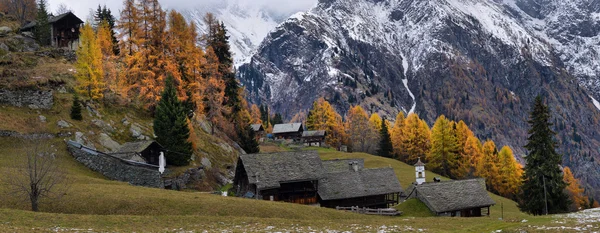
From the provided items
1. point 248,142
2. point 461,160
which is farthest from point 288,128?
point 248,142

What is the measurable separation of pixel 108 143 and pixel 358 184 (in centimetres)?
3269

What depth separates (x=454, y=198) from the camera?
59.8 meters

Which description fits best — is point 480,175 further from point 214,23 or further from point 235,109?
point 214,23

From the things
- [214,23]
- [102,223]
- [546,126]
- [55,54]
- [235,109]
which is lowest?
[102,223]

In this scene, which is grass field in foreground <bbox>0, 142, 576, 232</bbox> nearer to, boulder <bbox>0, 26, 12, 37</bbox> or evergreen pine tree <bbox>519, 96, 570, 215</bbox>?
evergreen pine tree <bbox>519, 96, 570, 215</bbox>

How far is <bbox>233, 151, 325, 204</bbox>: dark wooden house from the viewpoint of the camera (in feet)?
193

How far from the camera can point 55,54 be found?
277 ft

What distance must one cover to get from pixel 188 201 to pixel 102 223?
35.2 feet

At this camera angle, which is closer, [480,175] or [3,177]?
[3,177]

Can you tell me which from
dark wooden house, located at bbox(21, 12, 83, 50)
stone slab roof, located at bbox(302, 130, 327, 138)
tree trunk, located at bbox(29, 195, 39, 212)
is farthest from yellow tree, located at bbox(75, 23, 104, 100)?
stone slab roof, located at bbox(302, 130, 327, 138)

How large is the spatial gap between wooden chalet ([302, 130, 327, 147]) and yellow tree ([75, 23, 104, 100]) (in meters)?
73.5

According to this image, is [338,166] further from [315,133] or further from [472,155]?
[315,133]

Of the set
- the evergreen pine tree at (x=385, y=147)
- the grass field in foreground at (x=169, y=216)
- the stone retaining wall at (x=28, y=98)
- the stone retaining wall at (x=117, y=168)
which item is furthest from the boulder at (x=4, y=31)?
the evergreen pine tree at (x=385, y=147)

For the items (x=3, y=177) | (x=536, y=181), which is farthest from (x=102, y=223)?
(x=536, y=181)
